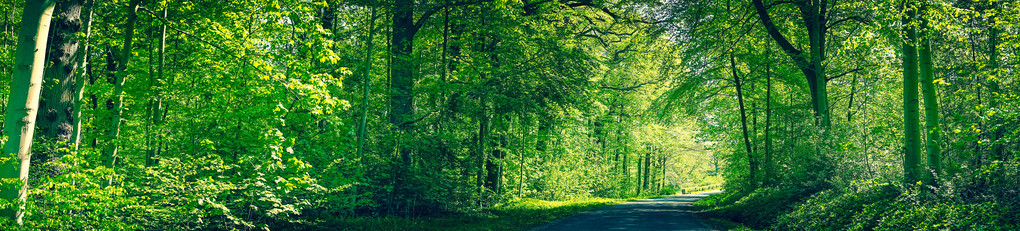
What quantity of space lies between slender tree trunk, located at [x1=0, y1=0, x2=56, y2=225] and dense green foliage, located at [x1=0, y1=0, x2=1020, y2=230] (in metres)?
0.07

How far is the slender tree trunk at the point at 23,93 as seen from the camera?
20.0 ft

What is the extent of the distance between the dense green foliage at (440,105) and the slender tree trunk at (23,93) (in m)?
0.07

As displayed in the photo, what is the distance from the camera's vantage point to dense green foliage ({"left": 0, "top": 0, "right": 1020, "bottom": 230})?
812 cm

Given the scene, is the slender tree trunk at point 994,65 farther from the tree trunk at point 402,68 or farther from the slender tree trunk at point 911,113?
the tree trunk at point 402,68

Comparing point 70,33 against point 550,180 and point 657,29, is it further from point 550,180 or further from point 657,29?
point 550,180

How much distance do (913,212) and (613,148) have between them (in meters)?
28.9

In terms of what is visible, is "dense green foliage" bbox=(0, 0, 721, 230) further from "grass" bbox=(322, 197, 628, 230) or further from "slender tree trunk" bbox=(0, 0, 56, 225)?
"slender tree trunk" bbox=(0, 0, 56, 225)

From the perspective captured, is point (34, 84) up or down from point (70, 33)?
down

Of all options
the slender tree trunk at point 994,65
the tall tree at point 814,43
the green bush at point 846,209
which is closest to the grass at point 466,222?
the green bush at point 846,209

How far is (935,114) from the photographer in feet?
30.4

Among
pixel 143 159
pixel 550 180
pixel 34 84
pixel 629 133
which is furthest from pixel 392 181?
pixel 629 133

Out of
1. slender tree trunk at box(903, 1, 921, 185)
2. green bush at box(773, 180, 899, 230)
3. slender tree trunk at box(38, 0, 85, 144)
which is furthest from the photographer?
slender tree trunk at box(903, 1, 921, 185)

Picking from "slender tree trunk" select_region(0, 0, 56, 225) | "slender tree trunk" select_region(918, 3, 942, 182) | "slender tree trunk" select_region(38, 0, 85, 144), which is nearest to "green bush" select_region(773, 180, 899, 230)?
"slender tree trunk" select_region(918, 3, 942, 182)

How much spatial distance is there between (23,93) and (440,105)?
881 cm
